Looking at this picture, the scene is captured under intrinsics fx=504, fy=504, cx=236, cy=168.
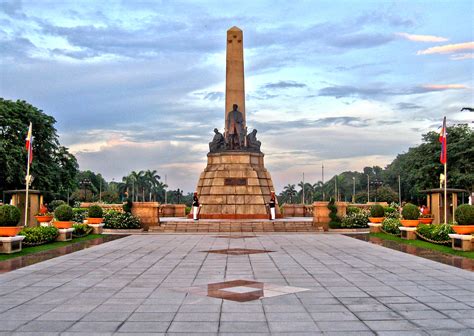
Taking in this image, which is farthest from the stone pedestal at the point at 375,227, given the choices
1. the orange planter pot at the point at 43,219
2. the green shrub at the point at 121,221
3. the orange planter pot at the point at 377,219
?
the orange planter pot at the point at 43,219

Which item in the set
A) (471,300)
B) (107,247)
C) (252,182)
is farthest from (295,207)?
(471,300)

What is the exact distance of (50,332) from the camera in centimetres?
635

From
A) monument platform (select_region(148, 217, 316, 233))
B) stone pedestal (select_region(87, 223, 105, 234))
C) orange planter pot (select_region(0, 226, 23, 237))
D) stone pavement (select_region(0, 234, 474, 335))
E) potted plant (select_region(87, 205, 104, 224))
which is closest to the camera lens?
stone pavement (select_region(0, 234, 474, 335))

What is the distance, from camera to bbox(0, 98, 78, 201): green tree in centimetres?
3778

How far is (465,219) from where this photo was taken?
55.0 feet

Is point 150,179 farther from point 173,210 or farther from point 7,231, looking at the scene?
point 7,231

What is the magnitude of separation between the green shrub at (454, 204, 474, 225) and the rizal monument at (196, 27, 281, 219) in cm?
1702

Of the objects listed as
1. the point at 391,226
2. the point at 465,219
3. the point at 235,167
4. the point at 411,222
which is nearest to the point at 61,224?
the point at 235,167

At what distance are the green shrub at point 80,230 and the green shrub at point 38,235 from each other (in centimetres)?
285

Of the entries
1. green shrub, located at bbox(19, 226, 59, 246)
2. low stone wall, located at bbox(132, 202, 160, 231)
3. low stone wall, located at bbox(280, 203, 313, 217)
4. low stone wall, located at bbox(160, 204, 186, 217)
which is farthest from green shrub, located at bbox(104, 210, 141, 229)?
low stone wall, located at bbox(280, 203, 313, 217)

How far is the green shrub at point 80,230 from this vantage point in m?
23.8

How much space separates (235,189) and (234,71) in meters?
9.09

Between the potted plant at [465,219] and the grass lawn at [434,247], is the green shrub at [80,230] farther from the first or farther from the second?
the potted plant at [465,219]

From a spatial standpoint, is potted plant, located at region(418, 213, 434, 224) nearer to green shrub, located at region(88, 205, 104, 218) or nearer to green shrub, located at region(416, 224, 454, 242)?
green shrub, located at region(416, 224, 454, 242)
